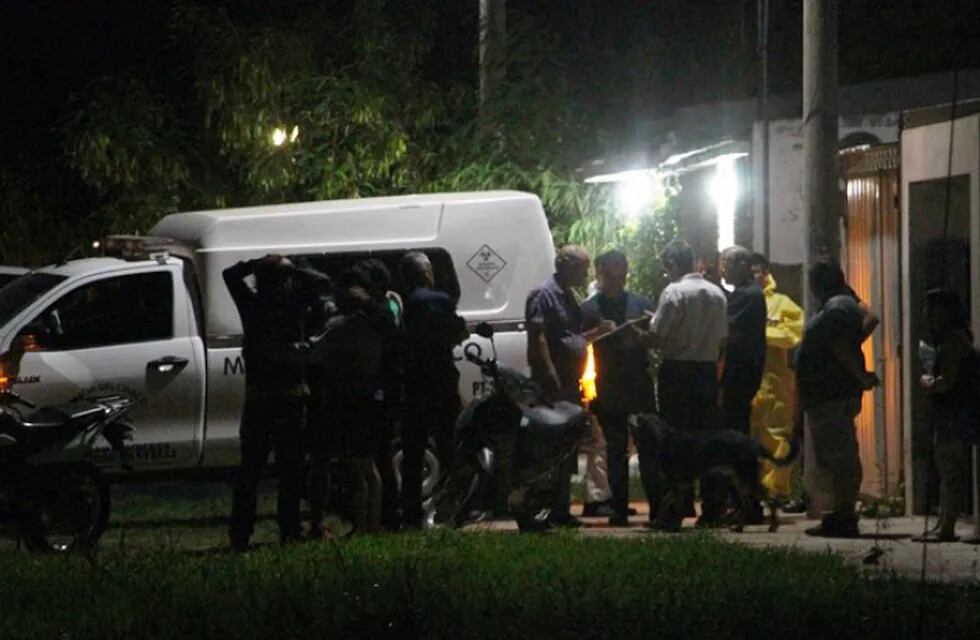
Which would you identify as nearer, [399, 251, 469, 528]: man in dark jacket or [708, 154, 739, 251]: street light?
[399, 251, 469, 528]: man in dark jacket

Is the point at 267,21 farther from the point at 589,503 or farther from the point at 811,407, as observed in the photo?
the point at 811,407

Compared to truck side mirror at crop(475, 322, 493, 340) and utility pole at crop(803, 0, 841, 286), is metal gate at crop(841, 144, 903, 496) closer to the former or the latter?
utility pole at crop(803, 0, 841, 286)

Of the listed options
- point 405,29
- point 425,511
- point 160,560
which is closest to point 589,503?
point 425,511

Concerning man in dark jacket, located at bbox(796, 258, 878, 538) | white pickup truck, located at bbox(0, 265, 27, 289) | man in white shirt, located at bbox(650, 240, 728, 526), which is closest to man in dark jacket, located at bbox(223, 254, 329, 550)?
man in white shirt, located at bbox(650, 240, 728, 526)

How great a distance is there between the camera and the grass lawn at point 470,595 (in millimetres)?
8711

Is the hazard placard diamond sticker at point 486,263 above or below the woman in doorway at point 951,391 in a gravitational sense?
above

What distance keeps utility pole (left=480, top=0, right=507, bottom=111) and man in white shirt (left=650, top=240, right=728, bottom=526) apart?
664 centimetres

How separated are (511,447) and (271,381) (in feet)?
5.86

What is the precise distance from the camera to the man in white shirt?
13.4 metres

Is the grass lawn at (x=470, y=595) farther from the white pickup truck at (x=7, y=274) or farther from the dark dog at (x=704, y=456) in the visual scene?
the white pickup truck at (x=7, y=274)

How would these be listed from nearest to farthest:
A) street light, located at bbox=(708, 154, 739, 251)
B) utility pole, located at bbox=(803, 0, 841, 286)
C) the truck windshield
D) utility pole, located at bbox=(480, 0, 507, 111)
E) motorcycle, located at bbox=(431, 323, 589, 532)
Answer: motorcycle, located at bbox=(431, 323, 589, 532) < utility pole, located at bbox=(803, 0, 841, 286) < the truck windshield < street light, located at bbox=(708, 154, 739, 251) < utility pole, located at bbox=(480, 0, 507, 111)

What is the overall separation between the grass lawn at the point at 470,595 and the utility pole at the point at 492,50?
8.87 meters

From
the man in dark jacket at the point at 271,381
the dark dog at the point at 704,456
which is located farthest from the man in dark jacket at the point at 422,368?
the dark dog at the point at 704,456

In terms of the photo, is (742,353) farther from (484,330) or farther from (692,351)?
(484,330)
